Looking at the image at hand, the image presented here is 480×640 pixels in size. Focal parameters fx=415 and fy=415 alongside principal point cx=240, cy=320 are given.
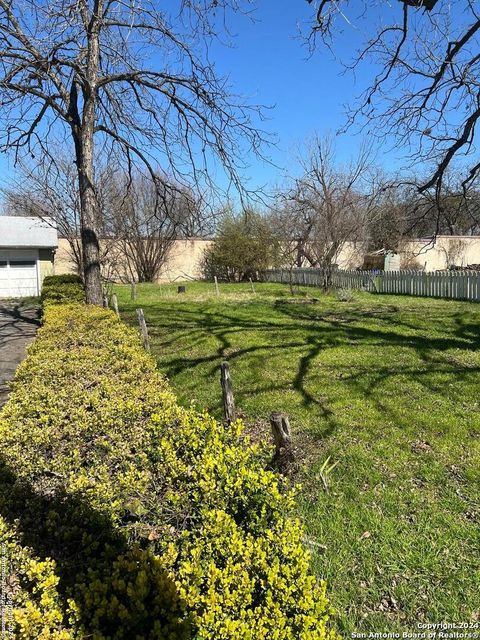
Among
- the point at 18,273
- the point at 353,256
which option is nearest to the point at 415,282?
the point at 353,256

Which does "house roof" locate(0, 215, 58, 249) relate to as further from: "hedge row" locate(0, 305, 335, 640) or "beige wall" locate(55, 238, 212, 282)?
"hedge row" locate(0, 305, 335, 640)

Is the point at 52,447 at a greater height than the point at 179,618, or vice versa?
the point at 52,447

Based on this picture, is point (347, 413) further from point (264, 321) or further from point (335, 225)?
point (335, 225)

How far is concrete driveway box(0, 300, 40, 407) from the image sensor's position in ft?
23.2

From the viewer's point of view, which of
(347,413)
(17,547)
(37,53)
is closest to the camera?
(17,547)

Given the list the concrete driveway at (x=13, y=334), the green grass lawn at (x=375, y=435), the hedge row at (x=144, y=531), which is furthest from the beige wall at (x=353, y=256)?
the hedge row at (x=144, y=531)

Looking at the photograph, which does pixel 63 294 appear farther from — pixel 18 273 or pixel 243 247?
pixel 243 247

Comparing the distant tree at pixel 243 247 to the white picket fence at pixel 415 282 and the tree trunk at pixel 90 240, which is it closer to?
the white picket fence at pixel 415 282

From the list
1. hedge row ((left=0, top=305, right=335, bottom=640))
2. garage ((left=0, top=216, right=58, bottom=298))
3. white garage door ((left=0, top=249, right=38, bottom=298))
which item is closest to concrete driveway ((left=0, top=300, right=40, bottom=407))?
white garage door ((left=0, top=249, right=38, bottom=298))

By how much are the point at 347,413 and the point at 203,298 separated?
461 inches

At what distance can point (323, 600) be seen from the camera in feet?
5.48

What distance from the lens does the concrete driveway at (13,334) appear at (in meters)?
7.06

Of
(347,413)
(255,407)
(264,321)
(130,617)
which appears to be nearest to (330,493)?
(347,413)

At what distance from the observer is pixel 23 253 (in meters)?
19.5
